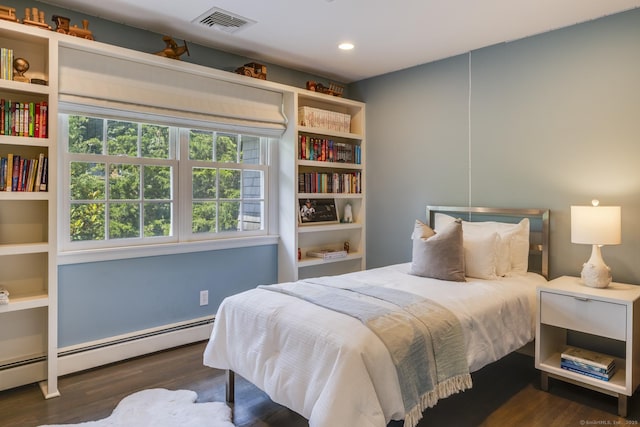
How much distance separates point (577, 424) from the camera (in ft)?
7.23

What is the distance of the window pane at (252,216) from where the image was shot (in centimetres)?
379

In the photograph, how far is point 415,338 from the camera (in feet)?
6.32

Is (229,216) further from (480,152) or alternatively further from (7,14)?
(480,152)

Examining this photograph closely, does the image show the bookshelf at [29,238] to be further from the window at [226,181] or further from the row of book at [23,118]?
A: the window at [226,181]

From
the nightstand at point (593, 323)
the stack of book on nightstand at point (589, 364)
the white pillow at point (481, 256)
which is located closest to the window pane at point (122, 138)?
the white pillow at point (481, 256)

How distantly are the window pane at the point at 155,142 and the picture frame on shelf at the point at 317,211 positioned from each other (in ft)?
4.36

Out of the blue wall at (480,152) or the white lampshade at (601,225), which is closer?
the white lampshade at (601,225)

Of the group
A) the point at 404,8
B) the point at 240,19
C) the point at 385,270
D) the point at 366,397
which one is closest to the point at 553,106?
the point at 404,8

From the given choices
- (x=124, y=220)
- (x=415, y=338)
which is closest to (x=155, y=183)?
(x=124, y=220)

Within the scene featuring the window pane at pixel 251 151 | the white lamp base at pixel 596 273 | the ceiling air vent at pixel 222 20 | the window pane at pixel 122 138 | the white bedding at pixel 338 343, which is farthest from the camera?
the window pane at pixel 251 151

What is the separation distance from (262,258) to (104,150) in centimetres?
161

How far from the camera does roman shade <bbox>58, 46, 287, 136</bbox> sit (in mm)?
2705

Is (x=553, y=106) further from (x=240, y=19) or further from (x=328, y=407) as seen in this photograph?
(x=328, y=407)

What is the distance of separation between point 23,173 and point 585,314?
11.3ft
